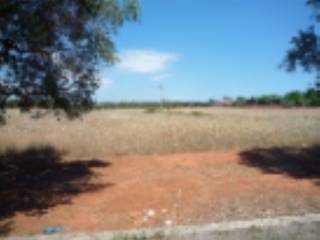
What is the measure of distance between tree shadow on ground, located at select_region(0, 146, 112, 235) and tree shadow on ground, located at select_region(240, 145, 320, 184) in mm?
4312

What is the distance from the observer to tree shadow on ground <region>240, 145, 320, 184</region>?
736cm

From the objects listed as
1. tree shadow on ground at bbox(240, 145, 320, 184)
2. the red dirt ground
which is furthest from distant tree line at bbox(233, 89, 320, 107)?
the red dirt ground

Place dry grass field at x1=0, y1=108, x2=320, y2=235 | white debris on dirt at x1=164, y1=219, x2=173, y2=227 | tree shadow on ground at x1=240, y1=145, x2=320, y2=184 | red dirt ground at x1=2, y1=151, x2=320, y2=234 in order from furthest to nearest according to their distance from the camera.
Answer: tree shadow on ground at x1=240, y1=145, x2=320, y2=184, dry grass field at x1=0, y1=108, x2=320, y2=235, red dirt ground at x1=2, y1=151, x2=320, y2=234, white debris on dirt at x1=164, y1=219, x2=173, y2=227

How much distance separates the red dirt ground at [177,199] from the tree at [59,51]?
230 cm

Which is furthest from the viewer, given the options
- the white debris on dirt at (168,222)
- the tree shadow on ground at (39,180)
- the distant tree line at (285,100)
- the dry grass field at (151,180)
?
the distant tree line at (285,100)

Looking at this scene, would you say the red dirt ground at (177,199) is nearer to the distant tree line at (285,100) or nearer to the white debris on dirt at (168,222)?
the white debris on dirt at (168,222)

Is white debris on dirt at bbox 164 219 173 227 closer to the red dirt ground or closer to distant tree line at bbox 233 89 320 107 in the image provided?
the red dirt ground

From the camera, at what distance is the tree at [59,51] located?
614cm

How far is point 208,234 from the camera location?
3621 mm

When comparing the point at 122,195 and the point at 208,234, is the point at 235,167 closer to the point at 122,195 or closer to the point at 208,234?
the point at 122,195

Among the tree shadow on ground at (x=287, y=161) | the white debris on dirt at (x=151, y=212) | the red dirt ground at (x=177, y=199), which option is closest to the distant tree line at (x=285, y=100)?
the tree shadow on ground at (x=287, y=161)

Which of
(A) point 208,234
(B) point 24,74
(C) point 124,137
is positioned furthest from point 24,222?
(C) point 124,137

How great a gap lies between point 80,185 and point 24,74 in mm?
2828

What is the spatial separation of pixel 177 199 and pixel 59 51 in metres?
4.29
